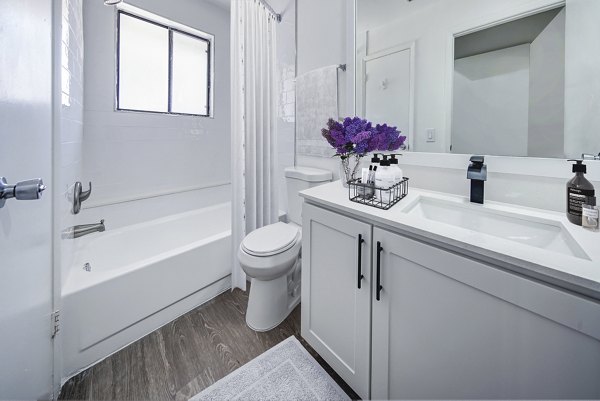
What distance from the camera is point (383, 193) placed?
107cm

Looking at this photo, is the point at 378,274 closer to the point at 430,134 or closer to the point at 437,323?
the point at 437,323

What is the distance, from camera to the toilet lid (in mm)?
1479

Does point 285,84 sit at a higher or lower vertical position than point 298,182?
higher

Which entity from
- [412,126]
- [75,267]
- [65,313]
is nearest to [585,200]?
[412,126]

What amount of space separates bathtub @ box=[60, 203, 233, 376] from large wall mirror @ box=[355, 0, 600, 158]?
1.55m

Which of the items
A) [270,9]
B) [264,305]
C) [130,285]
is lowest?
[264,305]

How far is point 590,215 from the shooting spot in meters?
0.76

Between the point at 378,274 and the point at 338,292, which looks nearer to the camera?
the point at 378,274

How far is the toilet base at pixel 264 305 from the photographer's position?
1568 millimetres

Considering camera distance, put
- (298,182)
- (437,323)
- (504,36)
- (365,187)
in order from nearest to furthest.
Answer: (437,323)
(504,36)
(365,187)
(298,182)

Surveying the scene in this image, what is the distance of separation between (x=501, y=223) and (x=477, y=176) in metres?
0.20

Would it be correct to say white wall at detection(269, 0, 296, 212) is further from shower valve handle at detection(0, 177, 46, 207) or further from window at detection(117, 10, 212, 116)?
shower valve handle at detection(0, 177, 46, 207)

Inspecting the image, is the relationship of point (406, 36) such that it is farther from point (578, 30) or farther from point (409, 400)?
point (409, 400)

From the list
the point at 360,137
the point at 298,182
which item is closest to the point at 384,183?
the point at 360,137
